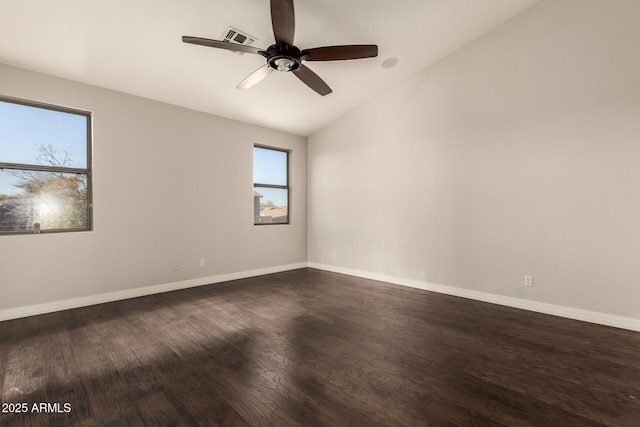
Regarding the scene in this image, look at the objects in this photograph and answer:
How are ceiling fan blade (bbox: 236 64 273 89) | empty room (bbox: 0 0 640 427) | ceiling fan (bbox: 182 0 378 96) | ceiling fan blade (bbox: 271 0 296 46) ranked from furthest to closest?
ceiling fan blade (bbox: 236 64 273 89), ceiling fan (bbox: 182 0 378 96), ceiling fan blade (bbox: 271 0 296 46), empty room (bbox: 0 0 640 427)

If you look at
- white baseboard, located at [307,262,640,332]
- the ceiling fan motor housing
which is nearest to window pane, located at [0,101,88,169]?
the ceiling fan motor housing

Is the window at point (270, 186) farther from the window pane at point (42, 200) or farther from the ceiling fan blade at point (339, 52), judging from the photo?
the ceiling fan blade at point (339, 52)

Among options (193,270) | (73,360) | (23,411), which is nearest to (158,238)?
(193,270)

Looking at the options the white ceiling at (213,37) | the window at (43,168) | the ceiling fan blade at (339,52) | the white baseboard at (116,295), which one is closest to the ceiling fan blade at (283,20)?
the ceiling fan blade at (339,52)

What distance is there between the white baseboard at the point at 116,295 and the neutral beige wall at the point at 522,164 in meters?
2.40

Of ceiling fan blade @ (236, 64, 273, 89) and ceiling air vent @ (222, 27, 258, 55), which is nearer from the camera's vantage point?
ceiling fan blade @ (236, 64, 273, 89)

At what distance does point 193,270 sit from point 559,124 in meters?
5.32

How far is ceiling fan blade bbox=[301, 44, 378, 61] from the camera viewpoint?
269 cm

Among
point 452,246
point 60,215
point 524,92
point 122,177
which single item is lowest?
point 452,246

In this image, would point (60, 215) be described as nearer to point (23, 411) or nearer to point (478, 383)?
point (23, 411)

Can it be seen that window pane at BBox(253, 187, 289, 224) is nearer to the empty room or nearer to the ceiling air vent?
the empty room

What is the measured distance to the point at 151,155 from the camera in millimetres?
4086

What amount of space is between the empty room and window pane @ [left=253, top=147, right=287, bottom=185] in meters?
0.33

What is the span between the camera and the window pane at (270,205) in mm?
5488
